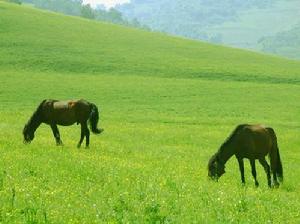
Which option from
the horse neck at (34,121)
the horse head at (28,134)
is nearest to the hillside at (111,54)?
the horse neck at (34,121)

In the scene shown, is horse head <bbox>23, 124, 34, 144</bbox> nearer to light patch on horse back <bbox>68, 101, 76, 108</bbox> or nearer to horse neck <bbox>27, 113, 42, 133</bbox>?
horse neck <bbox>27, 113, 42, 133</bbox>

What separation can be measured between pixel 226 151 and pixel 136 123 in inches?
1050

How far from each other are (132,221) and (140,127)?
102 ft

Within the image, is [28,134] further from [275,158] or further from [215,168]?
[275,158]

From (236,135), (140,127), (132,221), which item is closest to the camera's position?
(132,221)

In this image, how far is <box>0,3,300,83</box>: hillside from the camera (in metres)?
79.1

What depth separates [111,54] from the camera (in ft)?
289

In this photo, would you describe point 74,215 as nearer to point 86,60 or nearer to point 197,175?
point 197,175

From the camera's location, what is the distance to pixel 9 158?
16156 millimetres

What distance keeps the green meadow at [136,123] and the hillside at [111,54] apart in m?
0.25

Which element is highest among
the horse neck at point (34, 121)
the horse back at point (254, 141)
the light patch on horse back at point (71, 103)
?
the light patch on horse back at point (71, 103)

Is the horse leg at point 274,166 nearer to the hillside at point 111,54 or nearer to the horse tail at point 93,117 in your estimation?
the horse tail at point 93,117

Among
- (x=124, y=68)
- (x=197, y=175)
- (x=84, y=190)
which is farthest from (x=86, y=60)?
(x=84, y=190)

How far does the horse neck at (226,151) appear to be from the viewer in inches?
691
